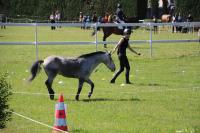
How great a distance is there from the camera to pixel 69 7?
67.5 metres

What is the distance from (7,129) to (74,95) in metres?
5.05

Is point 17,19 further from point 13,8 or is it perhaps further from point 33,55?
point 33,55

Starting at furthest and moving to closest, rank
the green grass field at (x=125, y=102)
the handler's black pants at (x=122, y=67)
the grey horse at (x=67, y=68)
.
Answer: the handler's black pants at (x=122, y=67), the grey horse at (x=67, y=68), the green grass field at (x=125, y=102)

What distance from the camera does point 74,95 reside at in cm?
1748

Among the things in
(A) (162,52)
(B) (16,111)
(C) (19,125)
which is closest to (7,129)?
(C) (19,125)

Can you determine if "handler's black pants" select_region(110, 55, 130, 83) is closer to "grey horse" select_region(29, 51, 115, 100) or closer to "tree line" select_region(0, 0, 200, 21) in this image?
"grey horse" select_region(29, 51, 115, 100)

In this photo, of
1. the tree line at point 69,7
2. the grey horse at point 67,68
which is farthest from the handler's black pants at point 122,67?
the tree line at point 69,7

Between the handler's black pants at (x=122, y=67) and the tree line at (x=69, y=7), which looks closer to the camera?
the handler's black pants at (x=122, y=67)

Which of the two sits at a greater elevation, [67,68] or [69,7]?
[69,7]

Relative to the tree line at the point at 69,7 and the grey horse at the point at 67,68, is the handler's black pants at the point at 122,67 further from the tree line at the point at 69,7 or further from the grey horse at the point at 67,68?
the tree line at the point at 69,7

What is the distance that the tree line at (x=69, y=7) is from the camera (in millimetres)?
64375

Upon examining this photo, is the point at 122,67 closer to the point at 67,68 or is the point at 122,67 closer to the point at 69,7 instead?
the point at 67,68

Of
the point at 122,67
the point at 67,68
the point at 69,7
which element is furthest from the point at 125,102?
the point at 69,7

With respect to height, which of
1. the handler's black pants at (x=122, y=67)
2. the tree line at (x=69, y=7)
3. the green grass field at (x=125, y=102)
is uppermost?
the tree line at (x=69, y=7)
